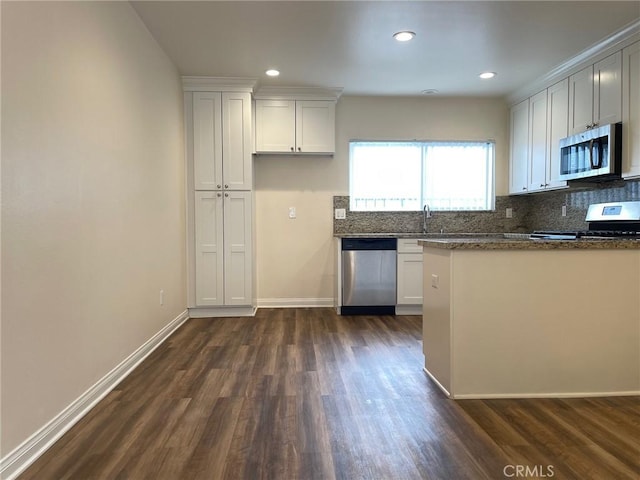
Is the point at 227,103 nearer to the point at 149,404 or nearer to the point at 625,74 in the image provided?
the point at 149,404

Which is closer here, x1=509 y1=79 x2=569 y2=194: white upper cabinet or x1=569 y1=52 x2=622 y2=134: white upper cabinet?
x1=569 y1=52 x2=622 y2=134: white upper cabinet

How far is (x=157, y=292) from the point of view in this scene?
3.16 m

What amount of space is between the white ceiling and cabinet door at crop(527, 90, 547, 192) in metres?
0.27

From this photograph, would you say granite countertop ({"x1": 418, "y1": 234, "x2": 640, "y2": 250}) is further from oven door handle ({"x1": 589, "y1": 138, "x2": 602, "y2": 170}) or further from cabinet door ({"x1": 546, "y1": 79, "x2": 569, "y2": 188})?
cabinet door ({"x1": 546, "y1": 79, "x2": 569, "y2": 188})

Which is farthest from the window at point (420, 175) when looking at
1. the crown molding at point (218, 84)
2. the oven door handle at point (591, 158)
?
the oven door handle at point (591, 158)

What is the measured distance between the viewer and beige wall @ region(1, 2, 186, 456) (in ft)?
5.02

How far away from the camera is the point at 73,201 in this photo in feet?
6.38

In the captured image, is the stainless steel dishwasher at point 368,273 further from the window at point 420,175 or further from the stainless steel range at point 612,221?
the stainless steel range at point 612,221

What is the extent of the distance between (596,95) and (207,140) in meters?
3.64

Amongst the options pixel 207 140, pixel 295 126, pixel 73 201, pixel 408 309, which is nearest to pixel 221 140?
pixel 207 140

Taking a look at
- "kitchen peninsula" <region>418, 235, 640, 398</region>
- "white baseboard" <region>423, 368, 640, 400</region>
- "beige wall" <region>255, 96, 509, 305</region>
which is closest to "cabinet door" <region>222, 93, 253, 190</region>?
"beige wall" <region>255, 96, 509, 305</region>

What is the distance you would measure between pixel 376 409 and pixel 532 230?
3.64 metres

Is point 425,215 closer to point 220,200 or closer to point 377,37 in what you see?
point 377,37

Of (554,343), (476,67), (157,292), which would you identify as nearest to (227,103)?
(157,292)
